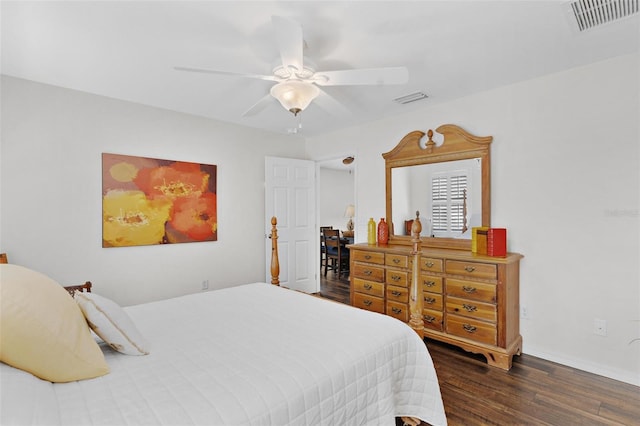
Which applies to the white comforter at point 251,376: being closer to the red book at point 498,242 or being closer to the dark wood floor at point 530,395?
the dark wood floor at point 530,395

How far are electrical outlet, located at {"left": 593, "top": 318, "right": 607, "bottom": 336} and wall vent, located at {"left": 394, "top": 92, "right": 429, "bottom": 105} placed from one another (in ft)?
7.95

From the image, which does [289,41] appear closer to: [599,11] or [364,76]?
[364,76]

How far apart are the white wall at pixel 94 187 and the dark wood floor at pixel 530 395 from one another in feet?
9.29

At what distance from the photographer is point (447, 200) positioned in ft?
11.0

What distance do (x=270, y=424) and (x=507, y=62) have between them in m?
2.90

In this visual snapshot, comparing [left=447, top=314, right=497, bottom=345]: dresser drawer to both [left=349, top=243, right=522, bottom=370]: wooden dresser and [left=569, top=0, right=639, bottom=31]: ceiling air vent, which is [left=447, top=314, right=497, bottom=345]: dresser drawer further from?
[left=569, top=0, right=639, bottom=31]: ceiling air vent

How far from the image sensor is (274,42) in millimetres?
2137

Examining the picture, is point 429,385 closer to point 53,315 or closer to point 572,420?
point 572,420

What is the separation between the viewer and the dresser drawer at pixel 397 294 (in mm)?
3165

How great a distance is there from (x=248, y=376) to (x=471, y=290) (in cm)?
220

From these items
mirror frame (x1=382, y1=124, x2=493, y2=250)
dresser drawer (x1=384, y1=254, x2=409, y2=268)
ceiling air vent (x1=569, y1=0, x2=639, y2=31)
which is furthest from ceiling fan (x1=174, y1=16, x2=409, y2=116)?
dresser drawer (x1=384, y1=254, x2=409, y2=268)

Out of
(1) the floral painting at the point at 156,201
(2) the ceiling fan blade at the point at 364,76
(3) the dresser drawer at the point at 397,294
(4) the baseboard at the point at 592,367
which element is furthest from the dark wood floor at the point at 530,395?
(1) the floral painting at the point at 156,201

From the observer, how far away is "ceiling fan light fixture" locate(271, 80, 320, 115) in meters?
2.14

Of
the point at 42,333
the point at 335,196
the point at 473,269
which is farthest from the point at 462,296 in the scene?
the point at 335,196
